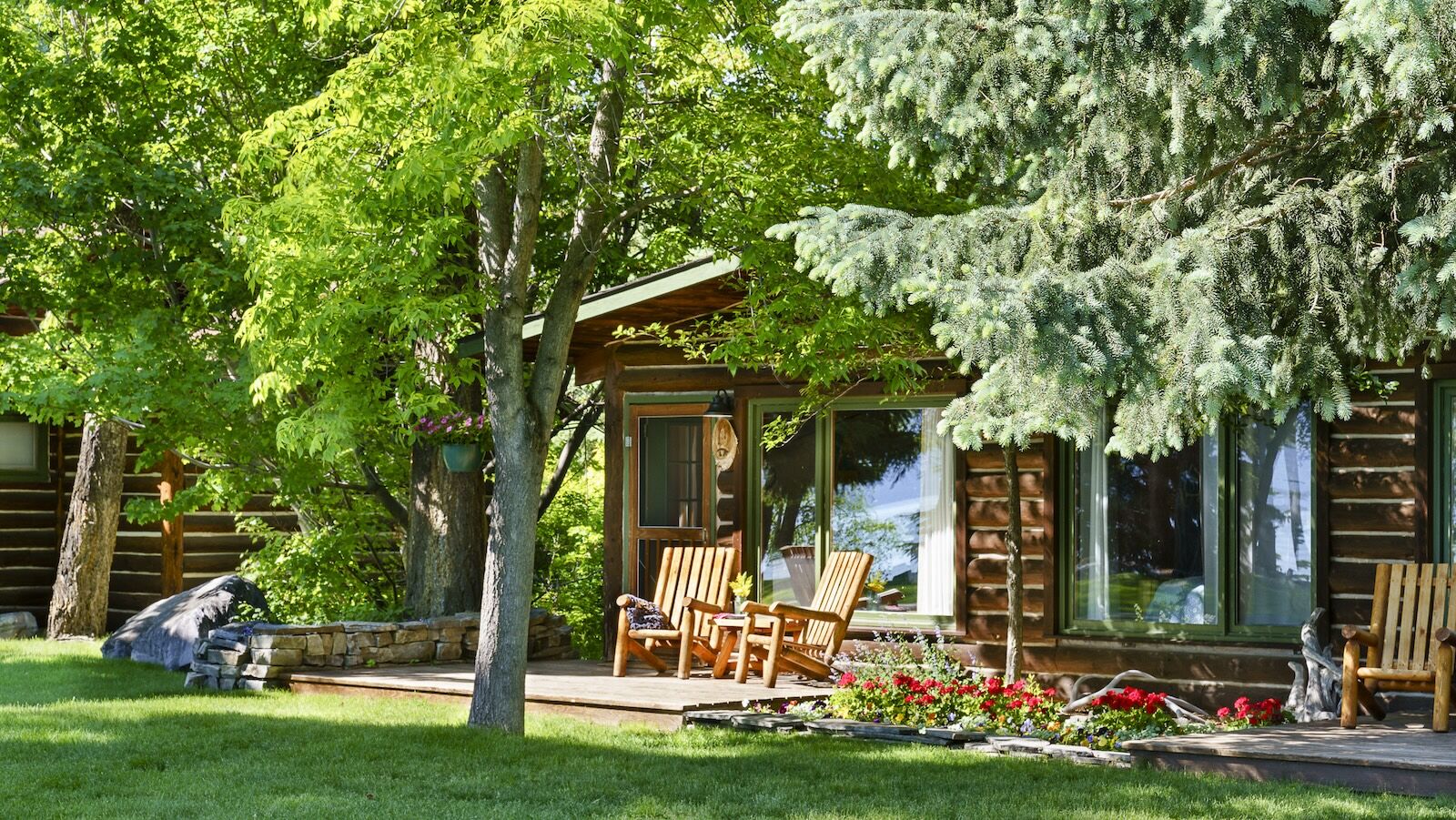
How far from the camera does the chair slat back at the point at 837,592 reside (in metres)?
9.45

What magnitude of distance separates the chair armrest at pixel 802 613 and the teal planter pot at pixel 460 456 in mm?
2767

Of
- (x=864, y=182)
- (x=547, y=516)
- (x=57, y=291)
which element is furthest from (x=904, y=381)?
(x=547, y=516)

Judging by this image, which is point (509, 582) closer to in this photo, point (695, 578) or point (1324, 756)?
point (695, 578)

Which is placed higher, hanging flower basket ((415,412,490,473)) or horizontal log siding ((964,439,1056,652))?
hanging flower basket ((415,412,490,473))

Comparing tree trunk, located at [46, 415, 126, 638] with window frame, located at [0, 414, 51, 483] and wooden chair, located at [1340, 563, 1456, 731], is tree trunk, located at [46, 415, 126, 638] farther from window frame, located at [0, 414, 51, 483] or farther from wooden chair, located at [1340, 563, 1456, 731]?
wooden chair, located at [1340, 563, 1456, 731]

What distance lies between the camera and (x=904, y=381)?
8.23 m

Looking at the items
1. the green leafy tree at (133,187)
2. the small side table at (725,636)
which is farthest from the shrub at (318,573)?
the small side table at (725,636)

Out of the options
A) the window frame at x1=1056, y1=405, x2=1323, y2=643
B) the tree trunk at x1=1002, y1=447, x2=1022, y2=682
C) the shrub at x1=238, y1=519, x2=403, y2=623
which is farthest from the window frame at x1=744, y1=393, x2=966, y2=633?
the shrub at x1=238, y1=519, x2=403, y2=623

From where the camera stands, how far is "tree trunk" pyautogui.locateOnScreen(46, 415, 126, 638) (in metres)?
14.0

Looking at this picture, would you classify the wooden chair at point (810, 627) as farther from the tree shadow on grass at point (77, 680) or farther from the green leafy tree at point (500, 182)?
the tree shadow on grass at point (77, 680)

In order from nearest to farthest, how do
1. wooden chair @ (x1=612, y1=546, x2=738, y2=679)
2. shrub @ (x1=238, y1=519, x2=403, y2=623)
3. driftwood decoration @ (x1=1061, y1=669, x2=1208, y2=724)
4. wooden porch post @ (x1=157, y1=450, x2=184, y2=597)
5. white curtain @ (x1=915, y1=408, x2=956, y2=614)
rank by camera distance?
1. driftwood decoration @ (x1=1061, y1=669, x2=1208, y2=724)
2. wooden chair @ (x1=612, y1=546, x2=738, y2=679)
3. white curtain @ (x1=915, y1=408, x2=956, y2=614)
4. shrub @ (x1=238, y1=519, x2=403, y2=623)
5. wooden porch post @ (x1=157, y1=450, x2=184, y2=597)

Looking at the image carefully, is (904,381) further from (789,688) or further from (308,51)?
(308,51)

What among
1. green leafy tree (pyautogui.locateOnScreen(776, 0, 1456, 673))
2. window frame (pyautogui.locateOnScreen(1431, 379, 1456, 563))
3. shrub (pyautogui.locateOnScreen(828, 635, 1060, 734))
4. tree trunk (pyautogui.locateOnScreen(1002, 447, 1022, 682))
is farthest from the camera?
tree trunk (pyautogui.locateOnScreen(1002, 447, 1022, 682))

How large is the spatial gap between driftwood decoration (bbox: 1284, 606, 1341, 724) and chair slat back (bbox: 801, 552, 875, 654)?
99.9 inches
